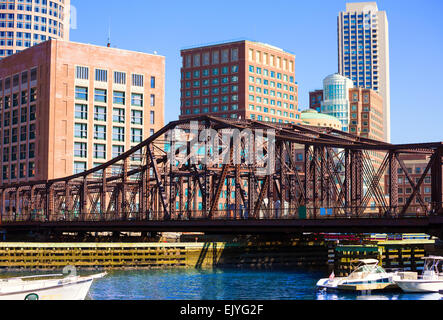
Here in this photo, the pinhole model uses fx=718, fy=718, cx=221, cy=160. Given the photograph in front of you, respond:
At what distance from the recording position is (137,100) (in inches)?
7146

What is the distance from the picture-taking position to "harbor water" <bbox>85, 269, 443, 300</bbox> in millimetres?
56969

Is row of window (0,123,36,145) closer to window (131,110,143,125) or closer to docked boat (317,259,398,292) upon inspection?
window (131,110,143,125)

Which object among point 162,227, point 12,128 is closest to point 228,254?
point 162,227

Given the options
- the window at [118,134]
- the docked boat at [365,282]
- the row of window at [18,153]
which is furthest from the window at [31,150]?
the docked boat at [365,282]

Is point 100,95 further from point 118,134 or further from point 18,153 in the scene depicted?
point 18,153

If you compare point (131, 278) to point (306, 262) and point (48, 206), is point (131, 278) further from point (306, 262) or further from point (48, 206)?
point (48, 206)

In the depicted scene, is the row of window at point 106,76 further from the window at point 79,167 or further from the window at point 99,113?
the window at point 79,167

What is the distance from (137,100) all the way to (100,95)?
10.2m

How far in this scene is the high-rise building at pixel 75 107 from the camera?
556 feet

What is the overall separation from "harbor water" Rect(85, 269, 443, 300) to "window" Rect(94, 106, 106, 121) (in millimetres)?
94802

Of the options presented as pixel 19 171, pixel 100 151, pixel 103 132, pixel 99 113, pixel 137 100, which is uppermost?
pixel 137 100

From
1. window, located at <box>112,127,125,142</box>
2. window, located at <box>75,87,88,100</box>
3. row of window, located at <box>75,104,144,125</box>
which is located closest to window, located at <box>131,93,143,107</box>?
row of window, located at <box>75,104,144,125</box>

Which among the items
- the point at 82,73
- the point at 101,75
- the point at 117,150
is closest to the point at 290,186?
the point at 117,150
